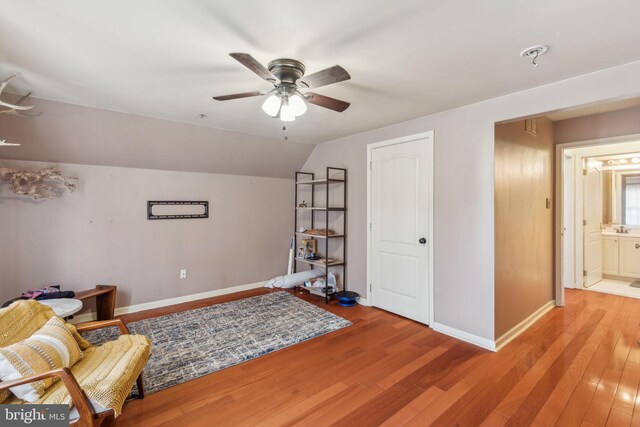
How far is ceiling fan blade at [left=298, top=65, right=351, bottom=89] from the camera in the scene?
1.71m

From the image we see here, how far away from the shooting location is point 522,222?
129 inches

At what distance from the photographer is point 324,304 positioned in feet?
13.5

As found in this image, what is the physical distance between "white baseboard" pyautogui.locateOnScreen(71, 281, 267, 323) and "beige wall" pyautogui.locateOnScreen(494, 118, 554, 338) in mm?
3486

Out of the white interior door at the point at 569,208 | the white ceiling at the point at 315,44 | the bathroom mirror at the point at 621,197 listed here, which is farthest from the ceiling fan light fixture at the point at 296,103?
the bathroom mirror at the point at 621,197

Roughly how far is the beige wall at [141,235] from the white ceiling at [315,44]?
4.27 feet

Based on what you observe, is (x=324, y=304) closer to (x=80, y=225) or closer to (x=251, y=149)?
(x=251, y=149)

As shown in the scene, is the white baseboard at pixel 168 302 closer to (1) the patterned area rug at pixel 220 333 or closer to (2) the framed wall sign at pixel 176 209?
(1) the patterned area rug at pixel 220 333

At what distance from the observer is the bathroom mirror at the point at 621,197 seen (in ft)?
17.8

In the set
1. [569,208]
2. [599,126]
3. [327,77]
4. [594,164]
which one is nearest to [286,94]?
[327,77]

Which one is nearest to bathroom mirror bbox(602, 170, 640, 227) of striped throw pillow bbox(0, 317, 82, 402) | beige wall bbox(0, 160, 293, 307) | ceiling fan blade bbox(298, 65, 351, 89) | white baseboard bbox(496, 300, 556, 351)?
white baseboard bbox(496, 300, 556, 351)

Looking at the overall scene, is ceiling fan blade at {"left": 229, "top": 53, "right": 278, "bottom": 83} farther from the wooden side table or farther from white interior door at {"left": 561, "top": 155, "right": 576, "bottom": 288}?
white interior door at {"left": 561, "top": 155, "right": 576, "bottom": 288}

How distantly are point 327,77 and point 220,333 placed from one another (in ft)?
8.93

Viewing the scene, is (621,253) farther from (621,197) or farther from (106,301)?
(106,301)

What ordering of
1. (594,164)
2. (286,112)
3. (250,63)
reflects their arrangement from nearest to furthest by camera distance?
(250,63)
(286,112)
(594,164)
